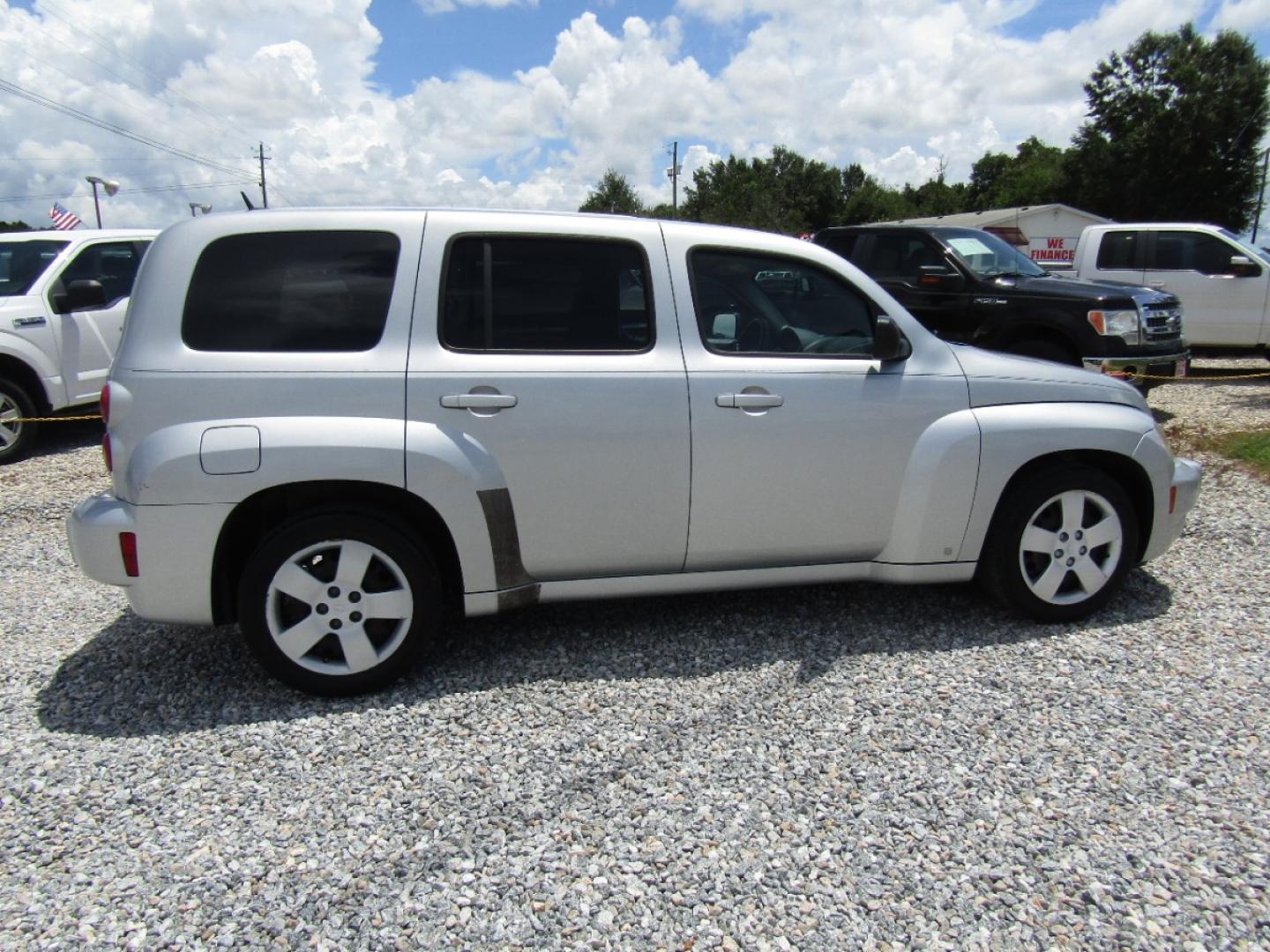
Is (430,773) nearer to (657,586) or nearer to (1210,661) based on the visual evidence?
(657,586)

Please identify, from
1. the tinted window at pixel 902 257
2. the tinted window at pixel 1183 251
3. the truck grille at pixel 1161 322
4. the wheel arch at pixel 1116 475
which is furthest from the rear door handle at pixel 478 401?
the tinted window at pixel 1183 251

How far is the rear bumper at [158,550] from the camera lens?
3131 millimetres

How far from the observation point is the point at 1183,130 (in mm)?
38406

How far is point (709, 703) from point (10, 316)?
24.9 feet

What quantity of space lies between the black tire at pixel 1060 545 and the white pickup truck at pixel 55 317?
7.47m

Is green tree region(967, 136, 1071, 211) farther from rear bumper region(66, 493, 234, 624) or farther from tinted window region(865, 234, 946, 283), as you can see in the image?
rear bumper region(66, 493, 234, 624)

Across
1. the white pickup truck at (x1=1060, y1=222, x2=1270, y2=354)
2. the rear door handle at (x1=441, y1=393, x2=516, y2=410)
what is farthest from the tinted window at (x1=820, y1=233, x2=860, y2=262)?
the rear door handle at (x1=441, y1=393, x2=516, y2=410)

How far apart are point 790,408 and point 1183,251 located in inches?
437

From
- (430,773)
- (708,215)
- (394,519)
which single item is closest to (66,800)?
(430,773)

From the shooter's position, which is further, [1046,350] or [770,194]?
[770,194]

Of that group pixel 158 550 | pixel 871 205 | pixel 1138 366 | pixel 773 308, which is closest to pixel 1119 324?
pixel 1138 366

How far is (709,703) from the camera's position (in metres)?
3.38

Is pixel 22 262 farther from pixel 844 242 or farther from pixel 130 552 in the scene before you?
pixel 844 242

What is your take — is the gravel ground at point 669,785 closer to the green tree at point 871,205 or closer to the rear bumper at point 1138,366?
the rear bumper at point 1138,366
